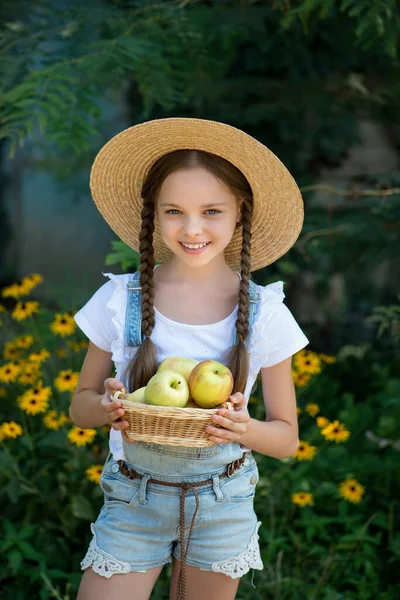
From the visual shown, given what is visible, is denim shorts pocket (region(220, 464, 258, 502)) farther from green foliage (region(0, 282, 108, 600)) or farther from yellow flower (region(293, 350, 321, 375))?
yellow flower (region(293, 350, 321, 375))

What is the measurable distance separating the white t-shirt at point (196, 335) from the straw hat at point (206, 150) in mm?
258

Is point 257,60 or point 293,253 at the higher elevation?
point 257,60

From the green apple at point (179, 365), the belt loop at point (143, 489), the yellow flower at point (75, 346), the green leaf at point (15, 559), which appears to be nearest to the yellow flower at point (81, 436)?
the green leaf at point (15, 559)

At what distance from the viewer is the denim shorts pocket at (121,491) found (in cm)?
224

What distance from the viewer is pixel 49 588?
3094 millimetres

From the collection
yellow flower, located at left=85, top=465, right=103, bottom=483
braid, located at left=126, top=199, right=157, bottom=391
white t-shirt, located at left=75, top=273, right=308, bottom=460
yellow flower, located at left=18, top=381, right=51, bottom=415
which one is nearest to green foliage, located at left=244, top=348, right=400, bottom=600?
yellow flower, located at left=85, top=465, right=103, bottom=483

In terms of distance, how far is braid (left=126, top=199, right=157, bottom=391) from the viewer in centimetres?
221

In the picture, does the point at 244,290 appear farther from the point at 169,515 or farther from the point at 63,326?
the point at 63,326

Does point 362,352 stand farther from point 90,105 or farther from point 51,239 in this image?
point 51,239

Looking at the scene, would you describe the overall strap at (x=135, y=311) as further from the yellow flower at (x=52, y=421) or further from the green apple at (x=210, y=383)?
the yellow flower at (x=52, y=421)

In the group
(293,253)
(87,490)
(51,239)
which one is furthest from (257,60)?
(51,239)

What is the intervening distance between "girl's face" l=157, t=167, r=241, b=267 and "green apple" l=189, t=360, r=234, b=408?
1.10 ft

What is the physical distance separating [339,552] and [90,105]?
206 cm

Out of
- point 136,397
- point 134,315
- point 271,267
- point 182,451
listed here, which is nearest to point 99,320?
point 134,315
